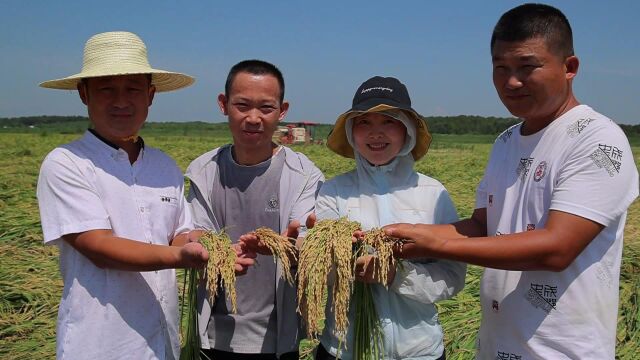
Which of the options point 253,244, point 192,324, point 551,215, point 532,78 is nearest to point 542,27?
point 532,78

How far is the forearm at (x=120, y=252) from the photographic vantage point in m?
2.16

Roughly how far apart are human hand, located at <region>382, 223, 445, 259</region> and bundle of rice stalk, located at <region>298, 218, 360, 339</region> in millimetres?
186

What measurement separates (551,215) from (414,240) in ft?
1.62

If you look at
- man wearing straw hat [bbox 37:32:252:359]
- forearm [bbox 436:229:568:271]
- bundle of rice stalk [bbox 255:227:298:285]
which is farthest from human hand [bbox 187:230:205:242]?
forearm [bbox 436:229:568:271]

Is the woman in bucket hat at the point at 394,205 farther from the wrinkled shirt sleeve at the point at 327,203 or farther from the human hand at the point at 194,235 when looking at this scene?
the human hand at the point at 194,235

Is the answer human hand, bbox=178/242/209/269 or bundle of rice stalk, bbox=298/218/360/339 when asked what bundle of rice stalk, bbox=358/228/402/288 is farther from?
human hand, bbox=178/242/209/269

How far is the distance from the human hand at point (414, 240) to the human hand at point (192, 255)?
733 millimetres

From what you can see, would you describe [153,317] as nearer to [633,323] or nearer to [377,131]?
[377,131]

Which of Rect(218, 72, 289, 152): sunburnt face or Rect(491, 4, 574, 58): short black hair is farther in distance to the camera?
Rect(218, 72, 289, 152): sunburnt face

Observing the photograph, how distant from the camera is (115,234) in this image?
2.30 meters

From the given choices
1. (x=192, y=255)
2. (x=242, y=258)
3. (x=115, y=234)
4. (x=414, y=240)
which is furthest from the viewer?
(x=242, y=258)

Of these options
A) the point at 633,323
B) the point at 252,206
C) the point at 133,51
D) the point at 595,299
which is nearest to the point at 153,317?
the point at 252,206

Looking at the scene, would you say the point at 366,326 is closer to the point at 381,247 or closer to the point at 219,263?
the point at 381,247

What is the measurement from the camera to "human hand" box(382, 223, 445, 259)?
2.07m
